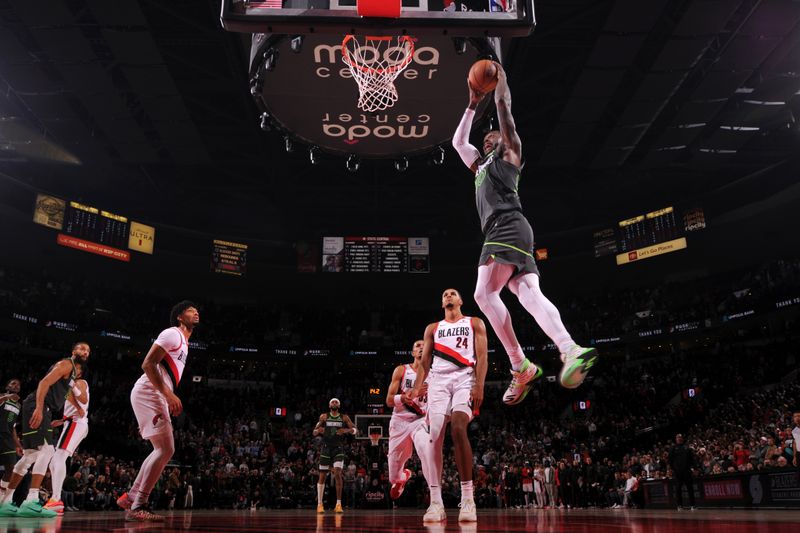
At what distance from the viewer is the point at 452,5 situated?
7.31m

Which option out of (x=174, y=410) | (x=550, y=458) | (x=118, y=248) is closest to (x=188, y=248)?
(x=118, y=248)

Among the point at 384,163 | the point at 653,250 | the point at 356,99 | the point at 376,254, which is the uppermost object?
the point at 384,163

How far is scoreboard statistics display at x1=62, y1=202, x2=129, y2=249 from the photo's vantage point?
25.5 metres

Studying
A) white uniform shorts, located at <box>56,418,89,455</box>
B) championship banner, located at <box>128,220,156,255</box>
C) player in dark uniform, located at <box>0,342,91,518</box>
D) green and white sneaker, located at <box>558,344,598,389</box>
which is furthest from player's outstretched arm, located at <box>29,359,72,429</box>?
championship banner, located at <box>128,220,156,255</box>

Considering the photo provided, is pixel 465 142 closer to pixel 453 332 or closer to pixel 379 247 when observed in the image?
pixel 453 332

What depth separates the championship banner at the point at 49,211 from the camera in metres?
24.8

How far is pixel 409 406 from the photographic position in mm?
8531

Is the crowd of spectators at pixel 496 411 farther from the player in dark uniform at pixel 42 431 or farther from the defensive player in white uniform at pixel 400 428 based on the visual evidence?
the defensive player in white uniform at pixel 400 428

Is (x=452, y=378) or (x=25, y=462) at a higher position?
(x=452, y=378)

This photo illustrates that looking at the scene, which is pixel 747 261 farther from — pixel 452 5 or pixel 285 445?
pixel 452 5

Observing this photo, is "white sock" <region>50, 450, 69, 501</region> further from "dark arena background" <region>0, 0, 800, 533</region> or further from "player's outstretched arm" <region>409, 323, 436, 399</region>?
"player's outstretched arm" <region>409, 323, 436, 399</region>

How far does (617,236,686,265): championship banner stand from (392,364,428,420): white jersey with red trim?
19794mm

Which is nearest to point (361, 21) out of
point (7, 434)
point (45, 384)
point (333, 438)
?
point (45, 384)

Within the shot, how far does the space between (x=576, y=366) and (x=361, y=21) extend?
3.58 metres
